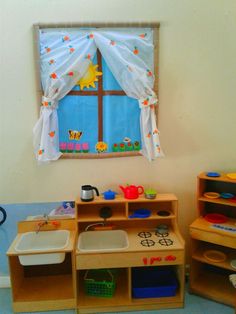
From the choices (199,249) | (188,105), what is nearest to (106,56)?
(188,105)

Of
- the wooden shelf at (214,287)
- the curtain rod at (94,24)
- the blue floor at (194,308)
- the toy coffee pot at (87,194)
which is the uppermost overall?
the curtain rod at (94,24)

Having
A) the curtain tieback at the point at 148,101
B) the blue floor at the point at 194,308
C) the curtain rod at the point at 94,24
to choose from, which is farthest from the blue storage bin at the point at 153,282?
the curtain rod at the point at 94,24

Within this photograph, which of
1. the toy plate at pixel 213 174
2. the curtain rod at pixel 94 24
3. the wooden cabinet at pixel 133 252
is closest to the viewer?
the wooden cabinet at pixel 133 252

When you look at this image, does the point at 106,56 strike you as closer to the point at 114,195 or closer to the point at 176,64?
the point at 176,64

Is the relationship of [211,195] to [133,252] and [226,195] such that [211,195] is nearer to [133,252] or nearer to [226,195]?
[226,195]

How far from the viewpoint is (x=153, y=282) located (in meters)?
2.14

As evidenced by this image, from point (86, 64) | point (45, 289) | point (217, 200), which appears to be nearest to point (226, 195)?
point (217, 200)

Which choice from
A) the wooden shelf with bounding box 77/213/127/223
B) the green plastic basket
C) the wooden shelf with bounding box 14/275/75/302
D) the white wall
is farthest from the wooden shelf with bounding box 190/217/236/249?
the wooden shelf with bounding box 14/275/75/302

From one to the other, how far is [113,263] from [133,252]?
0.55ft

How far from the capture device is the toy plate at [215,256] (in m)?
2.03

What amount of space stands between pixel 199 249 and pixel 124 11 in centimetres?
203

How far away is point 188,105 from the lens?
2150 mm

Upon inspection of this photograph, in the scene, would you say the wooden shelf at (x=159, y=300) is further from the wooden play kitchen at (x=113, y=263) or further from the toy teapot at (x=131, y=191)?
the toy teapot at (x=131, y=191)

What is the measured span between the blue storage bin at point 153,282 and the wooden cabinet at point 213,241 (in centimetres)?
19
